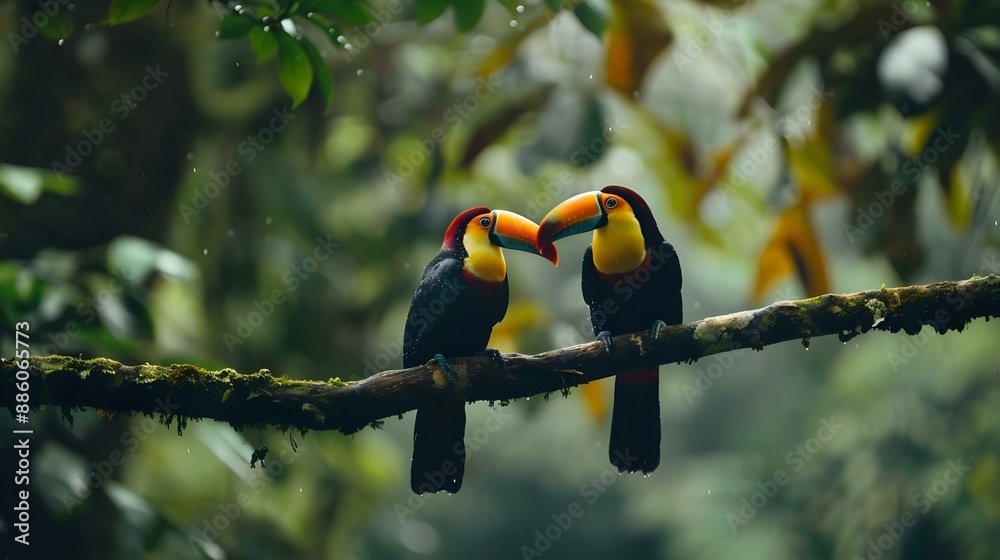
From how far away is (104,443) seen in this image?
4.66 metres

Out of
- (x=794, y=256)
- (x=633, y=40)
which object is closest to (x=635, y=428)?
(x=794, y=256)

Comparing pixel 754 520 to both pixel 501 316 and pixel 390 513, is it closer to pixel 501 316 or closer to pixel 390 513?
pixel 390 513

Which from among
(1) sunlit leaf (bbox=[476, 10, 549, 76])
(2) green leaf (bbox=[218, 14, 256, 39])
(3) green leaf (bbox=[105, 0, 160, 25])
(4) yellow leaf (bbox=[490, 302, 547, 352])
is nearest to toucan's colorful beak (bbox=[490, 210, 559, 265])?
(2) green leaf (bbox=[218, 14, 256, 39])

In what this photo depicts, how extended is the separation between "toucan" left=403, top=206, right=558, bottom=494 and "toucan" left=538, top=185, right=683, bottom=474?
14cm

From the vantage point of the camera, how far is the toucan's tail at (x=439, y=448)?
203 cm

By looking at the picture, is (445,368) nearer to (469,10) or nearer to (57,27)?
(469,10)

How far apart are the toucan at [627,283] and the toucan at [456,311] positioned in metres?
0.14

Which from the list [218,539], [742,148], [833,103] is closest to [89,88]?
[218,539]

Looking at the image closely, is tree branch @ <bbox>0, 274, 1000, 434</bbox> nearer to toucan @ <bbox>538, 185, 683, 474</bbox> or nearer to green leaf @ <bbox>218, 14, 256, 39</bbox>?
toucan @ <bbox>538, 185, 683, 474</bbox>

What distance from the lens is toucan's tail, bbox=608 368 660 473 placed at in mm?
2217

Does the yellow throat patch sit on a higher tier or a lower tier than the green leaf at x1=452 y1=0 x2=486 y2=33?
lower

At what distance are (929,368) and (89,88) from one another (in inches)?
333

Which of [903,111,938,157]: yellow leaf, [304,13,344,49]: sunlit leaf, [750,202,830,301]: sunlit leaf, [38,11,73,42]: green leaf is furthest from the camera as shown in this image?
[903,111,938,157]: yellow leaf

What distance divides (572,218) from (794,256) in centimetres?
212
